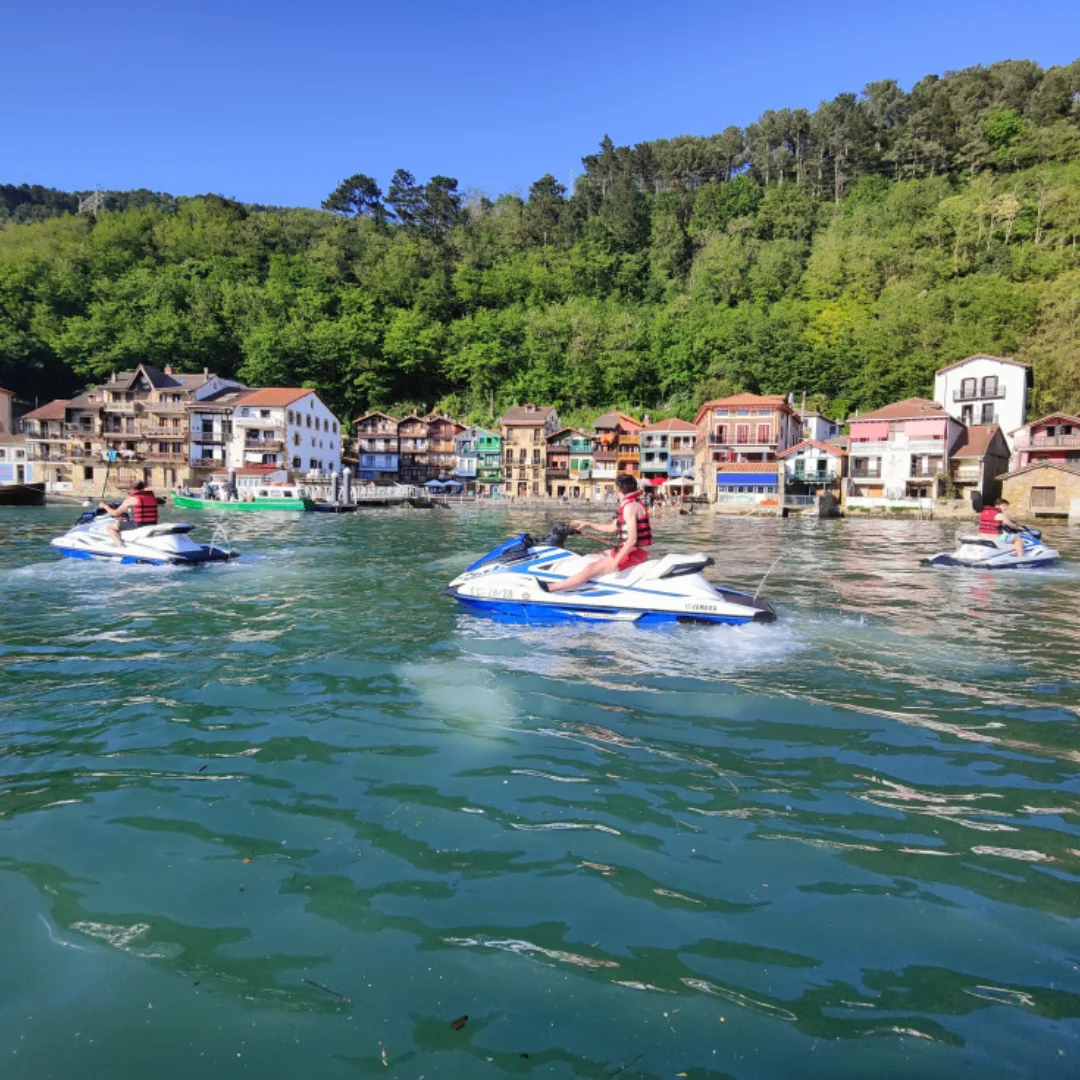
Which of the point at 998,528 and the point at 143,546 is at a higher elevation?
the point at 998,528

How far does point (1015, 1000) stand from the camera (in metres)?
2.95

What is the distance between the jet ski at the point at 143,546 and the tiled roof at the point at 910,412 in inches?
2148

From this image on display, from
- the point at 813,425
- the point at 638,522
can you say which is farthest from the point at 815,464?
the point at 638,522

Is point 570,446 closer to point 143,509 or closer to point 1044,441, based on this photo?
point 1044,441

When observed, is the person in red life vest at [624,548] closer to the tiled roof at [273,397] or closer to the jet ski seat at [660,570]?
the jet ski seat at [660,570]

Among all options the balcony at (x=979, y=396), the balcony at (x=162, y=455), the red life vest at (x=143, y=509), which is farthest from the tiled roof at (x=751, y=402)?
the red life vest at (x=143, y=509)

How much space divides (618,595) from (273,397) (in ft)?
217

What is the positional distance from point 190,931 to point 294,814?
1226 millimetres

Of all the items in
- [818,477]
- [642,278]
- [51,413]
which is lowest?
[818,477]

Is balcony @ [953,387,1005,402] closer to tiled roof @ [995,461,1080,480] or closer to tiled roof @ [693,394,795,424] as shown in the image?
tiled roof @ [995,461,1080,480]

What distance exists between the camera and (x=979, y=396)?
63.2m

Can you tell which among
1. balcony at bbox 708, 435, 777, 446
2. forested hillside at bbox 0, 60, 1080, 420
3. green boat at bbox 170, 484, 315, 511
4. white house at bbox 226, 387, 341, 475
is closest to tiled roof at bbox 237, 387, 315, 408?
white house at bbox 226, 387, 341, 475

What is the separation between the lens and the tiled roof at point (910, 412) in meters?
56.2

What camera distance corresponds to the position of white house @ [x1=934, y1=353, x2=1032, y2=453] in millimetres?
61469
